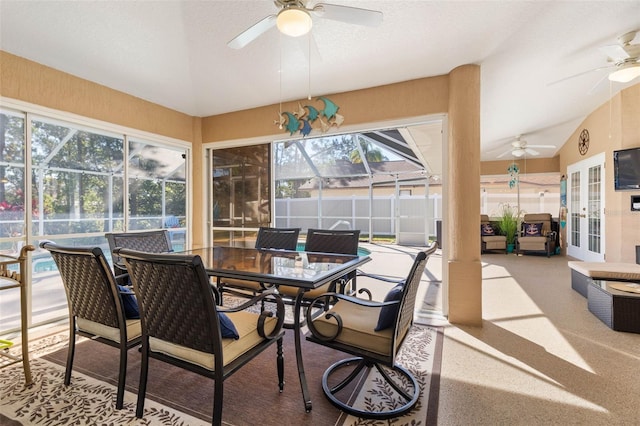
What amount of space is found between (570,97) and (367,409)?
567 cm

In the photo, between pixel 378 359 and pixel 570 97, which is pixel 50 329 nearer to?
pixel 378 359

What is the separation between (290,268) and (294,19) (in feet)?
5.11

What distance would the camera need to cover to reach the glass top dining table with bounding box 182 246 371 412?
5.81ft

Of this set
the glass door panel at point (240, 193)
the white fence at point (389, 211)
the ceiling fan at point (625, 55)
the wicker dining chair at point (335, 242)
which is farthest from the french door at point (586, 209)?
the glass door panel at point (240, 193)

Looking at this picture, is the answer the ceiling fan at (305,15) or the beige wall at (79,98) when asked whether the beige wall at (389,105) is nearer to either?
the beige wall at (79,98)

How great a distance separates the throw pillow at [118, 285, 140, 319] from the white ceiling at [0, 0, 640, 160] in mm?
2298

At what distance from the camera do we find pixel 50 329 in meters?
2.90

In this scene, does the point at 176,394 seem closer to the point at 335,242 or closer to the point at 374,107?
the point at 335,242

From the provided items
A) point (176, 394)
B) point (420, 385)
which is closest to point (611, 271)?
point (420, 385)

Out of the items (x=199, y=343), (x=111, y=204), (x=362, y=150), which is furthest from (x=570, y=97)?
(x=111, y=204)

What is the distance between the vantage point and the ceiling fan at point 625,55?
2975 millimetres

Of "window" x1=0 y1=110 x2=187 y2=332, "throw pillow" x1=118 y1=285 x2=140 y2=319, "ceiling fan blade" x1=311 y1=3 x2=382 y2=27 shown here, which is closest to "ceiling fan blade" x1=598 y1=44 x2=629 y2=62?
"ceiling fan blade" x1=311 y1=3 x2=382 y2=27

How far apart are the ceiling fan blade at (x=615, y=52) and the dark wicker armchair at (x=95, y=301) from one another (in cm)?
454

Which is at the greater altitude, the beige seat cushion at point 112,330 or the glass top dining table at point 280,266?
the glass top dining table at point 280,266
